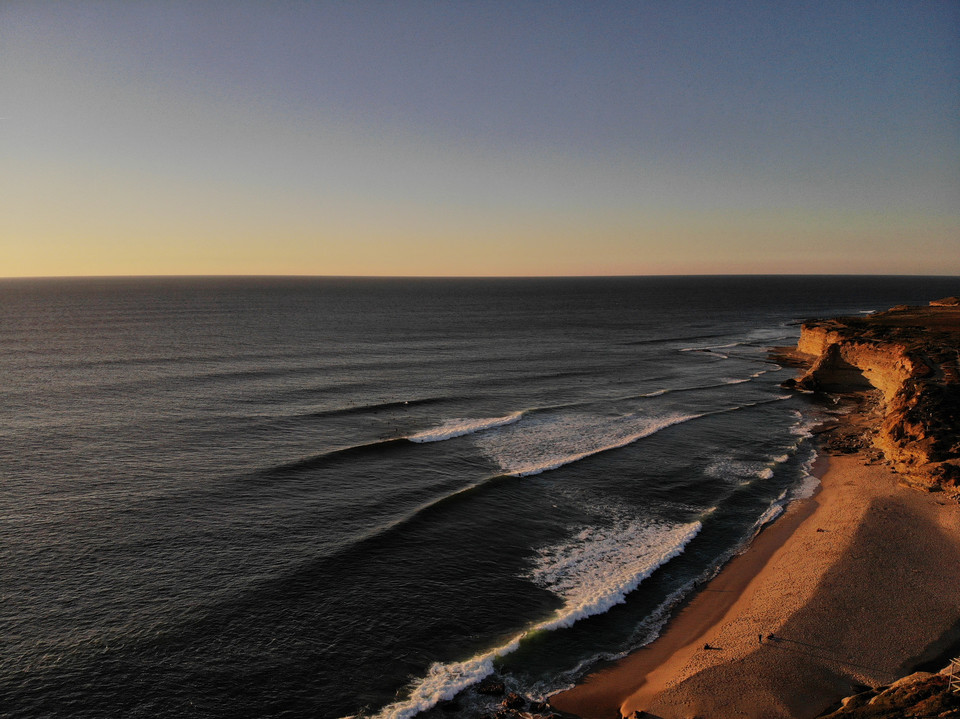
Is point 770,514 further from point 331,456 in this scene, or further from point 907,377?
point 331,456

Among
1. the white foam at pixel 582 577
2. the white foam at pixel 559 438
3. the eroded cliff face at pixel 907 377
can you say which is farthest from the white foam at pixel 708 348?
the white foam at pixel 582 577

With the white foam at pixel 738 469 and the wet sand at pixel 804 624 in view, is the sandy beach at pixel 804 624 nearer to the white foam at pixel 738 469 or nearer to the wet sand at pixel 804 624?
the wet sand at pixel 804 624

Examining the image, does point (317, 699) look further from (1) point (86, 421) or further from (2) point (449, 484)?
(1) point (86, 421)

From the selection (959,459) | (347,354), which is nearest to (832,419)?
(959,459)

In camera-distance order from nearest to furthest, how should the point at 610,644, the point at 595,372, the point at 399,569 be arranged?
the point at 610,644, the point at 399,569, the point at 595,372

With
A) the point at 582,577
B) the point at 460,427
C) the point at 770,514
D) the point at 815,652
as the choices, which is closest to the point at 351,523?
the point at 582,577
